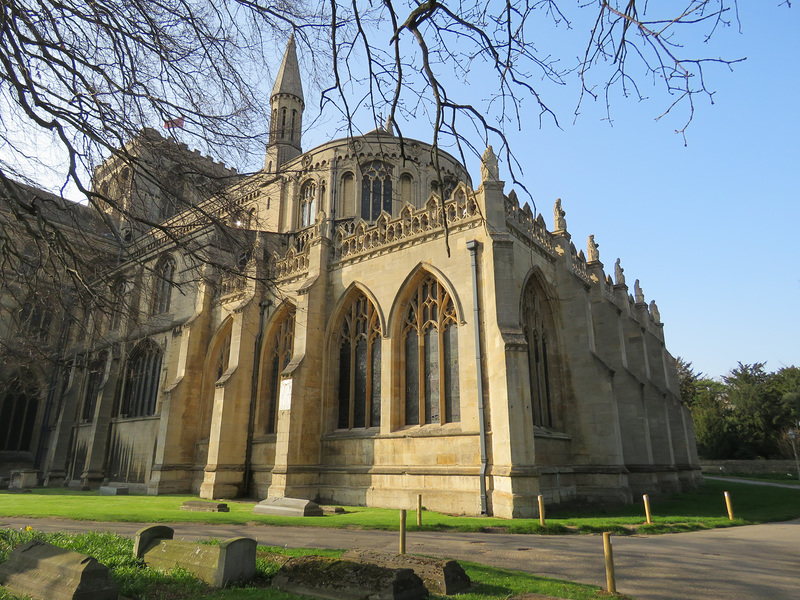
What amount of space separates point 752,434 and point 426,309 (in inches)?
1596

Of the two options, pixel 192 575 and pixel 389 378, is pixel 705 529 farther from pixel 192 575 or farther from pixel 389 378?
pixel 192 575

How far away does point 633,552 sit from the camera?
809 cm

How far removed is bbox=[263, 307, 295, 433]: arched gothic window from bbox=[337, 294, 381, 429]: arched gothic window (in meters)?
2.74

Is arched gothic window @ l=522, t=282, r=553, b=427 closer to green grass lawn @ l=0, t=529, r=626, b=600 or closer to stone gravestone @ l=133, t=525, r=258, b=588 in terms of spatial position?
green grass lawn @ l=0, t=529, r=626, b=600

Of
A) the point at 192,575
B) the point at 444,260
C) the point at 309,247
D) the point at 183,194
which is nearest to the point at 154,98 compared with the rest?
the point at 183,194

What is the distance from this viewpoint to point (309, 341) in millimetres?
17531

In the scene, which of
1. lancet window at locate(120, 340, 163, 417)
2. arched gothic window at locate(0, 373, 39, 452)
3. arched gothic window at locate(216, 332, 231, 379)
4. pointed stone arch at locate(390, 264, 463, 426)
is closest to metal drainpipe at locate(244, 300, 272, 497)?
arched gothic window at locate(216, 332, 231, 379)

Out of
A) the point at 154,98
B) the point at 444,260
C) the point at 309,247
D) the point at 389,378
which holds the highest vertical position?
the point at 309,247

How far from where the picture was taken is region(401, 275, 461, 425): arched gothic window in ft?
49.1

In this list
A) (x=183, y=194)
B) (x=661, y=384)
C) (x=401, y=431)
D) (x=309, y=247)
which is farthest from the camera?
(x=661, y=384)

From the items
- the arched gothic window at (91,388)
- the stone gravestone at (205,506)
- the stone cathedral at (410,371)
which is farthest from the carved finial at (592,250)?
the arched gothic window at (91,388)

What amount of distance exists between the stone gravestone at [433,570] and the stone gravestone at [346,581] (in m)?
0.37

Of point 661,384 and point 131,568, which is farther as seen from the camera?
point 661,384

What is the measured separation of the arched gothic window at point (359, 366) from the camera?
16906 millimetres
